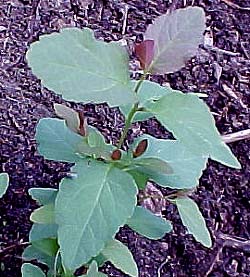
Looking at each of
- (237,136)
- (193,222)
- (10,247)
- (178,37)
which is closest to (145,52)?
(178,37)

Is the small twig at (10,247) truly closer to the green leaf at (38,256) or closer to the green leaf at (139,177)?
the green leaf at (38,256)

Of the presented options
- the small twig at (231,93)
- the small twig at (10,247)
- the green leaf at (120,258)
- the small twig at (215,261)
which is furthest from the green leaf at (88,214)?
the small twig at (231,93)

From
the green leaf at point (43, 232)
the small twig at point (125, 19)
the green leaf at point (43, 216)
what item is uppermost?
the small twig at point (125, 19)

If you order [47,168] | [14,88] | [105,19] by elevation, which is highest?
[105,19]

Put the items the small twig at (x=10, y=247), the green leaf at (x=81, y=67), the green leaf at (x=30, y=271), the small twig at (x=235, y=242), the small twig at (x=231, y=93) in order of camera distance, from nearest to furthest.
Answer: the green leaf at (x=81, y=67) < the green leaf at (x=30, y=271) < the small twig at (x=10, y=247) < the small twig at (x=235, y=242) < the small twig at (x=231, y=93)

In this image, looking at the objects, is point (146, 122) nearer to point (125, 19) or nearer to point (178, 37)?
point (125, 19)

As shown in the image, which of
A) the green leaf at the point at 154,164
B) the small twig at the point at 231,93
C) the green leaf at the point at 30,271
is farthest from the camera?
the small twig at the point at 231,93

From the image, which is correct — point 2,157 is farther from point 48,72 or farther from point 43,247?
point 48,72

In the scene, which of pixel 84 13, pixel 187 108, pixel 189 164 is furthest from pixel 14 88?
pixel 187 108
